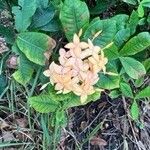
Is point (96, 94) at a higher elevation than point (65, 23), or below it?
below

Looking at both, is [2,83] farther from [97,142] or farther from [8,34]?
[97,142]

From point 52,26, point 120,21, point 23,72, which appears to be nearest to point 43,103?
point 23,72

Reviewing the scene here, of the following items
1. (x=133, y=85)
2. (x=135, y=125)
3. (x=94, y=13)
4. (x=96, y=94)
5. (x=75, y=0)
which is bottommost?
(x=135, y=125)

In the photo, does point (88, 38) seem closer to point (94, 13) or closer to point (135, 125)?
point (94, 13)

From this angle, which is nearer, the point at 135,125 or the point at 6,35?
the point at 6,35

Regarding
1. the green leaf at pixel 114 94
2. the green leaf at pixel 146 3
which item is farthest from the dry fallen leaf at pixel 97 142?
the green leaf at pixel 146 3

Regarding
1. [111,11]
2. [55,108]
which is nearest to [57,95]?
[55,108]

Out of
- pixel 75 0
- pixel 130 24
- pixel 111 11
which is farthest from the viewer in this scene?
pixel 111 11
